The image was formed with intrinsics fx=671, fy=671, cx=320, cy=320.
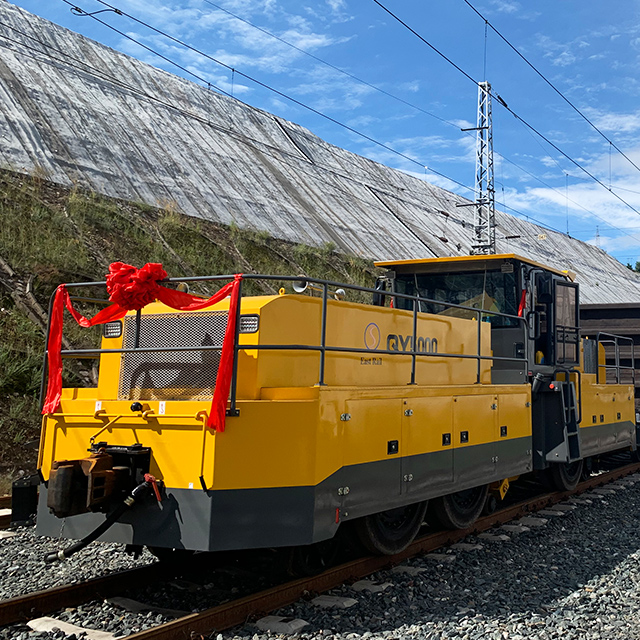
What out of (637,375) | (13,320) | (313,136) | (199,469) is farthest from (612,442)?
(313,136)

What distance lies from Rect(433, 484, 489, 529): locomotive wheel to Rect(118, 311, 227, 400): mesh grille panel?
2.71 meters

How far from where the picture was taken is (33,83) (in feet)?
63.7

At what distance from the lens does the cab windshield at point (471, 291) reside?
7.87 meters

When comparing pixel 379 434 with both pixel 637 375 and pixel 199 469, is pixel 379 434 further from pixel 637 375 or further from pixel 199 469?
pixel 637 375

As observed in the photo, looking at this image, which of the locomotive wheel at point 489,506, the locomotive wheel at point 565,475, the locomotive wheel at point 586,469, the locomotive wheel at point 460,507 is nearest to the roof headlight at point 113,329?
the locomotive wheel at point 460,507

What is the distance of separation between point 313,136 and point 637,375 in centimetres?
2535

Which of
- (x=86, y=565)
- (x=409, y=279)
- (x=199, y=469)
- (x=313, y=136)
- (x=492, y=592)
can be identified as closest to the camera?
(x=199, y=469)

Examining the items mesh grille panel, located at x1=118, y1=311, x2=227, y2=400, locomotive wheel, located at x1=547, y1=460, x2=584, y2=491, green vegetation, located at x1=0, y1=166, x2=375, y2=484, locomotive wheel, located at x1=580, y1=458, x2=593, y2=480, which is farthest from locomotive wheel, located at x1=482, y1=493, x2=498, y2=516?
green vegetation, located at x1=0, y1=166, x2=375, y2=484

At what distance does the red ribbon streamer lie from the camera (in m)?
4.31

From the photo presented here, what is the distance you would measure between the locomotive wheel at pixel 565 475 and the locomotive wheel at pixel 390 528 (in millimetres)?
3372

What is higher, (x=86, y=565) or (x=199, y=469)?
(x=199, y=469)

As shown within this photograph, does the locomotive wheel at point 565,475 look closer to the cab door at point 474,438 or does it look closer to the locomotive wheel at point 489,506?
the locomotive wheel at point 489,506

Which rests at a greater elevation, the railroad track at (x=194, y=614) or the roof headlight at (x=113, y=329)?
the roof headlight at (x=113, y=329)

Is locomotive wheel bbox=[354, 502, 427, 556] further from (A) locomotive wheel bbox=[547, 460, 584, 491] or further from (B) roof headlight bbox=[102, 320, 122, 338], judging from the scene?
(A) locomotive wheel bbox=[547, 460, 584, 491]
